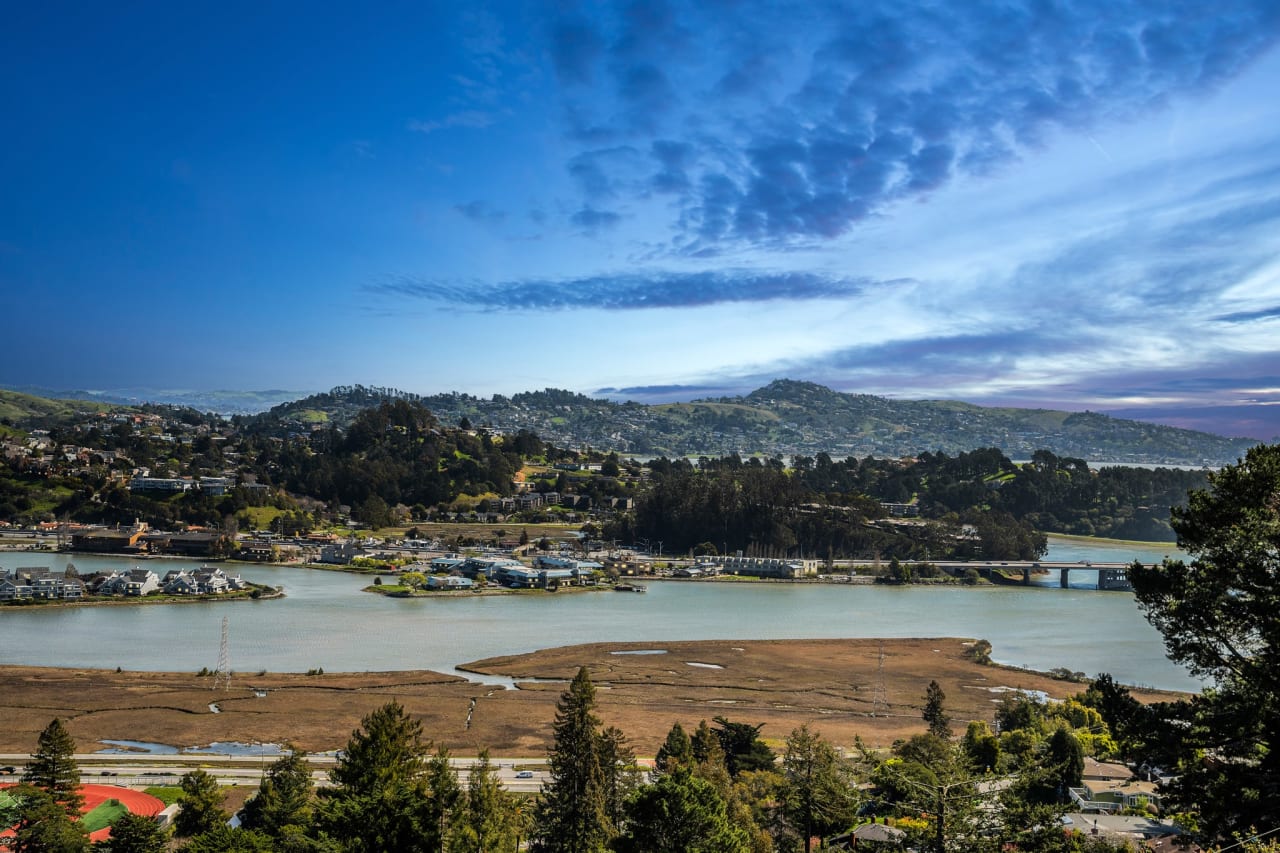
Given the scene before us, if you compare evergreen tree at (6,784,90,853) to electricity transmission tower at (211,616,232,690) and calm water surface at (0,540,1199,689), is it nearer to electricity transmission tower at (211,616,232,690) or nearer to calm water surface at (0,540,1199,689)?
electricity transmission tower at (211,616,232,690)

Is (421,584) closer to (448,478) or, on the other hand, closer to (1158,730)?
(448,478)

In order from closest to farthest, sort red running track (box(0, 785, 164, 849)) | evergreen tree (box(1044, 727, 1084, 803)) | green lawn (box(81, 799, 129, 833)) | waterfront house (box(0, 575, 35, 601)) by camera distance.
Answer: green lawn (box(81, 799, 129, 833)) → red running track (box(0, 785, 164, 849)) → evergreen tree (box(1044, 727, 1084, 803)) → waterfront house (box(0, 575, 35, 601))

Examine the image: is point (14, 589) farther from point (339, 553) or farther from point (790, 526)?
point (790, 526)

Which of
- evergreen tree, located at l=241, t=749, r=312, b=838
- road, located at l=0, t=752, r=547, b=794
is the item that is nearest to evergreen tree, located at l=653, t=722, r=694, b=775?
road, located at l=0, t=752, r=547, b=794

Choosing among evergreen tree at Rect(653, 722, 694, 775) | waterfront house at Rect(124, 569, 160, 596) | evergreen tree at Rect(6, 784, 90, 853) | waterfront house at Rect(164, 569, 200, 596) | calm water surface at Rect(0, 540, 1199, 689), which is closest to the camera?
→ evergreen tree at Rect(6, 784, 90, 853)

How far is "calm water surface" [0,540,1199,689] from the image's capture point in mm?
18625

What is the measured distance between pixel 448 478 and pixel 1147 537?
3794 centimetres

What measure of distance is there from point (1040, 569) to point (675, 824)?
1390 inches

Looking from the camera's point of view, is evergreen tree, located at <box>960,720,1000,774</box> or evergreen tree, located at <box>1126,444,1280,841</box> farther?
evergreen tree, located at <box>960,720,1000,774</box>

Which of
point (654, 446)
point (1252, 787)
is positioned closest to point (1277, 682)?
point (1252, 787)

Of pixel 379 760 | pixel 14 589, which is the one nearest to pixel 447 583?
pixel 14 589

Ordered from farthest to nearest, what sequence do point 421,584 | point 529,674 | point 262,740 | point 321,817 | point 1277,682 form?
point 421,584 → point 529,674 → point 262,740 → point 321,817 → point 1277,682

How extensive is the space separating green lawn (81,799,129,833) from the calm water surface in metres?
8.25

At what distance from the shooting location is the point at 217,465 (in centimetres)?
5091
